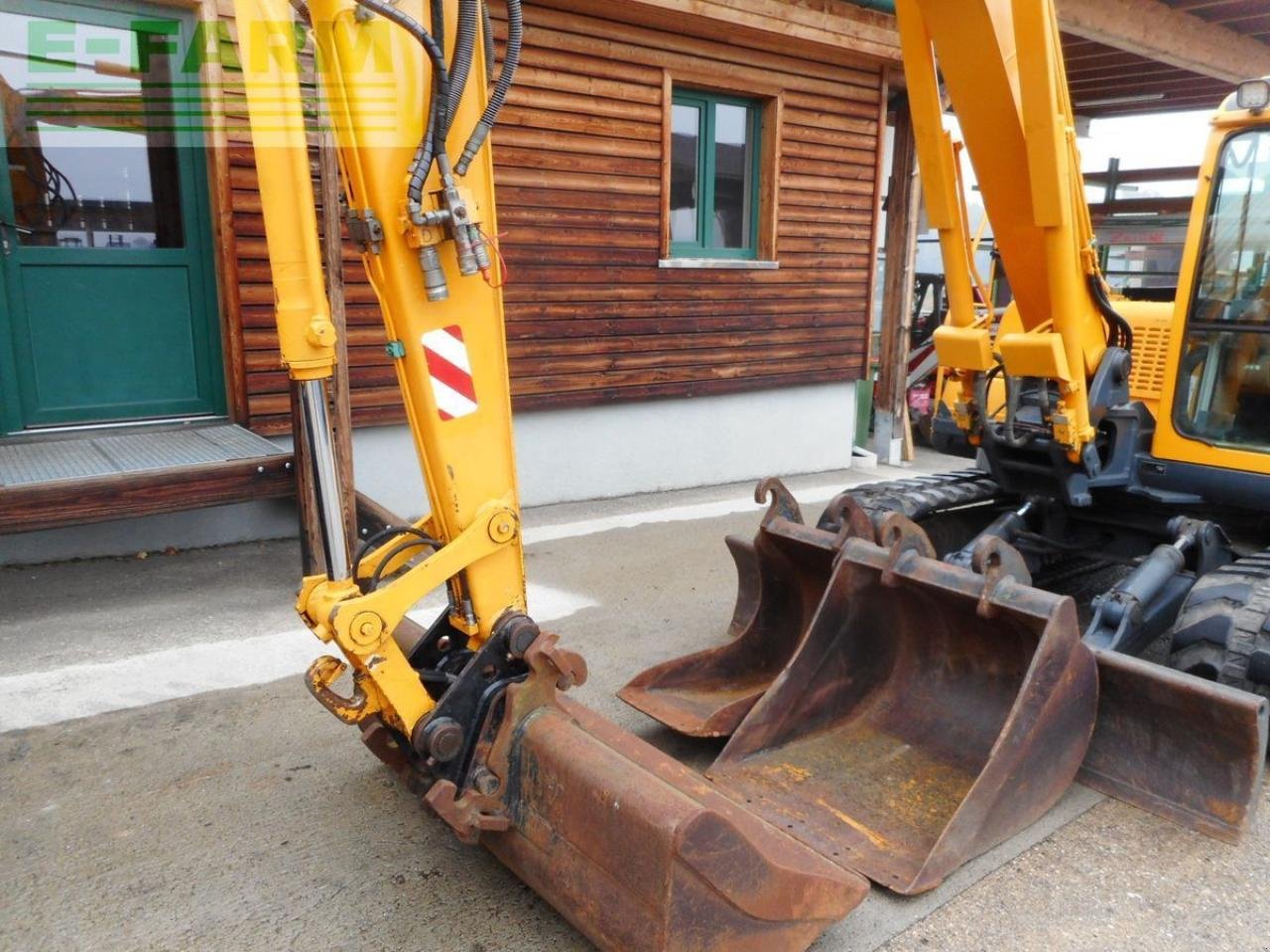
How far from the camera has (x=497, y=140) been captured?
19.6ft

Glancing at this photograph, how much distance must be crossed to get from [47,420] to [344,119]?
12.8 feet

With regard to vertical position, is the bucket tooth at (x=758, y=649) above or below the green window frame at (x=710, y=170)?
below

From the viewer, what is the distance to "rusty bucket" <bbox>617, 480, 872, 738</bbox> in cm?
341

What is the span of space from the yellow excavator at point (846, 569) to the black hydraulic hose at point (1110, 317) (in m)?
0.01

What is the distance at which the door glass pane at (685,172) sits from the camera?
280 inches

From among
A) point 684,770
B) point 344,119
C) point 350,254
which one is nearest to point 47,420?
point 350,254

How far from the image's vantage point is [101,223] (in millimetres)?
5207

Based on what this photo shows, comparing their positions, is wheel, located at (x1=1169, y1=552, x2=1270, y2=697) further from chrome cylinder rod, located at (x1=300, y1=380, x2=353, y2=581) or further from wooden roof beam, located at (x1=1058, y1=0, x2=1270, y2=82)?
wooden roof beam, located at (x1=1058, y1=0, x2=1270, y2=82)

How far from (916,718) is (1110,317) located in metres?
1.90

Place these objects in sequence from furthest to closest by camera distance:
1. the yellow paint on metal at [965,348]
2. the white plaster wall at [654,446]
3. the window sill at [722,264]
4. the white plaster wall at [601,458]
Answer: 1. the window sill at [722,264]
2. the white plaster wall at [654,446]
3. the white plaster wall at [601,458]
4. the yellow paint on metal at [965,348]

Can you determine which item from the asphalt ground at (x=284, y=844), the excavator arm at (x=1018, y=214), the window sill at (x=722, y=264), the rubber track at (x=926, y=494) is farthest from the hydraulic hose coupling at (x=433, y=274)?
the window sill at (x=722, y=264)

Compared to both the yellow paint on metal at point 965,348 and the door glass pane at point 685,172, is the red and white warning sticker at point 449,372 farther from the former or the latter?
the door glass pane at point 685,172

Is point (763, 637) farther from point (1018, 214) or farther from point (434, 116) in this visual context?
point (434, 116)

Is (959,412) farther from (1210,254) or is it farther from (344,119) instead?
(344,119)
